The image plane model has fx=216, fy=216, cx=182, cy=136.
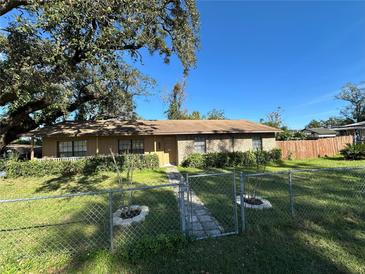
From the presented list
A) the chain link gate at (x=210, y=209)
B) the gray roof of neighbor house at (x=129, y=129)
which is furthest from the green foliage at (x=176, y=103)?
the chain link gate at (x=210, y=209)

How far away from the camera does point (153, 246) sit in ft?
12.8

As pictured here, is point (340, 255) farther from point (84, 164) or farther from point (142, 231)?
point (84, 164)

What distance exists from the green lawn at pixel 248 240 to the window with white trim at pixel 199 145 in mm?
9236

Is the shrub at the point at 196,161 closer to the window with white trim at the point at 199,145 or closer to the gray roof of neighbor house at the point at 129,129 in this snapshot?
the window with white trim at the point at 199,145

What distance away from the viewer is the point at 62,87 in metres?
12.1

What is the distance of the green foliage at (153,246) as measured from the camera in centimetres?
379

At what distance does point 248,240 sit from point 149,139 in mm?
13375

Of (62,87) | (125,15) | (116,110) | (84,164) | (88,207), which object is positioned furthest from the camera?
(116,110)

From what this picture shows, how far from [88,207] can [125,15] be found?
301 inches

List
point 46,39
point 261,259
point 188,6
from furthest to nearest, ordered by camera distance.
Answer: point 188,6 < point 46,39 < point 261,259

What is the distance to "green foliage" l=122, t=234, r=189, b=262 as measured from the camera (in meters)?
3.79

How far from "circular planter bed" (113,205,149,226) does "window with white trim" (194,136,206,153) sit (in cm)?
1114

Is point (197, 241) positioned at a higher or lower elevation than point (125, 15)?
lower

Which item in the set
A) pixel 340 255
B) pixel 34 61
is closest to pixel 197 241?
pixel 340 255
